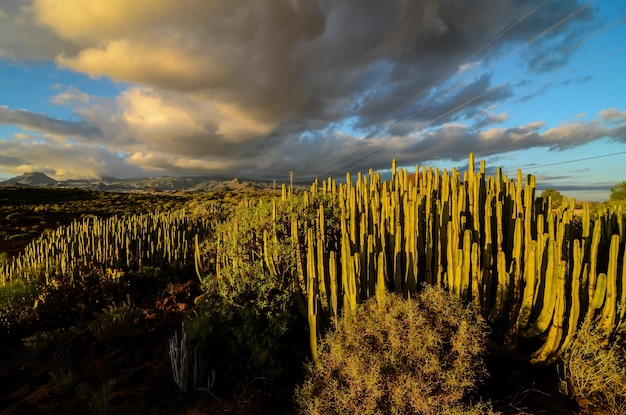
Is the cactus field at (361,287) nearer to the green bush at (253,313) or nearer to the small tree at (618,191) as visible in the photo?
the green bush at (253,313)

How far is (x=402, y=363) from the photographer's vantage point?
3.72 m

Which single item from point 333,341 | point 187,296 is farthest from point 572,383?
point 187,296

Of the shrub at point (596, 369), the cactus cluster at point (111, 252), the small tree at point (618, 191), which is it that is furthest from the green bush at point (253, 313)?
the small tree at point (618, 191)

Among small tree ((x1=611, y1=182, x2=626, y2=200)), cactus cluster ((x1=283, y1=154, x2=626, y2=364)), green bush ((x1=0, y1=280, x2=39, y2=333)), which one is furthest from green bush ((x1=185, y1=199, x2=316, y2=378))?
small tree ((x1=611, y1=182, x2=626, y2=200))

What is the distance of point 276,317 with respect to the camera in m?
5.46

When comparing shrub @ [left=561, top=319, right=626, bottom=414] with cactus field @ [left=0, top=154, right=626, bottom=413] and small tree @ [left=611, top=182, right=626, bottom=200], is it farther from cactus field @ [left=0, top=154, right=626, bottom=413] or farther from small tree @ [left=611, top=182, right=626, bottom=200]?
small tree @ [left=611, top=182, right=626, bottom=200]

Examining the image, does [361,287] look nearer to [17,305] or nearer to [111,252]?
[17,305]

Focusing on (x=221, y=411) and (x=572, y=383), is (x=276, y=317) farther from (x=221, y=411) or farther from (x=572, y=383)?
(x=572, y=383)

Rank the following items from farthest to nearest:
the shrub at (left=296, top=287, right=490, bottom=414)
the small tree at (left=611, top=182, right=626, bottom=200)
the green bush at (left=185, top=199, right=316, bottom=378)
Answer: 1. the small tree at (left=611, top=182, right=626, bottom=200)
2. the green bush at (left=185, top=199, right=316, bottom=378)
3. the shrub at (left=296, top=287, right=490, bottom=414)

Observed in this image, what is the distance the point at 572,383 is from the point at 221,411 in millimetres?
4671

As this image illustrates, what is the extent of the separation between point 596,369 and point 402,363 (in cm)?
265

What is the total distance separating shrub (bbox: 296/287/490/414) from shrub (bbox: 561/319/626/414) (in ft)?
4.40

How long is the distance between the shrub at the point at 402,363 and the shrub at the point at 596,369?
1.34 m

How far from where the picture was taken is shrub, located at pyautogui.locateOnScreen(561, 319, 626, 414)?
404 cm
